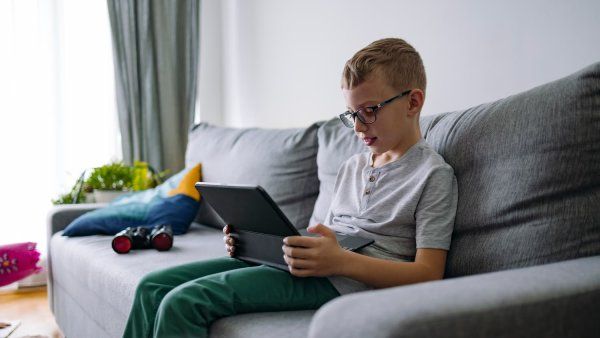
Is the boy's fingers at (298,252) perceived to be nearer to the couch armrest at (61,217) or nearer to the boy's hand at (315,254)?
the boy's hand at (315,254)

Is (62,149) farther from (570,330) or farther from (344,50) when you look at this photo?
(570,330)

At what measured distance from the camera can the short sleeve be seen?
1.26 metres

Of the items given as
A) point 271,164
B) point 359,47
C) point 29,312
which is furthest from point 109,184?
point 359,47

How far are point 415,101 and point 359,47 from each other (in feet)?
3.91

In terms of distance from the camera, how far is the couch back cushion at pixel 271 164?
7.21 ft

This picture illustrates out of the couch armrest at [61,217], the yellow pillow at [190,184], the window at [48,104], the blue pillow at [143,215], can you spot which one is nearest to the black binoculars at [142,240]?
the blue pillow at [143,215]

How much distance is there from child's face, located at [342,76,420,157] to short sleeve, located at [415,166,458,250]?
146 mm

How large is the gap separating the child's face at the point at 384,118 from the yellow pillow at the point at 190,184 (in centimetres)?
133

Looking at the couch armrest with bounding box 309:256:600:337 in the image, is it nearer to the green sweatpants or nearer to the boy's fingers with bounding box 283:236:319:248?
the boy's fingers with bounding box 283:236:319:248

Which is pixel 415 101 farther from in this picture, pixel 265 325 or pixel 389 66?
pixel 265 325

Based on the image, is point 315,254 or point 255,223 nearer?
point 315,254

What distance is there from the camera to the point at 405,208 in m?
1.31

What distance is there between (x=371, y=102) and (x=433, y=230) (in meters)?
0.33

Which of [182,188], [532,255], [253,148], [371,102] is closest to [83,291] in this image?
[182,188]
